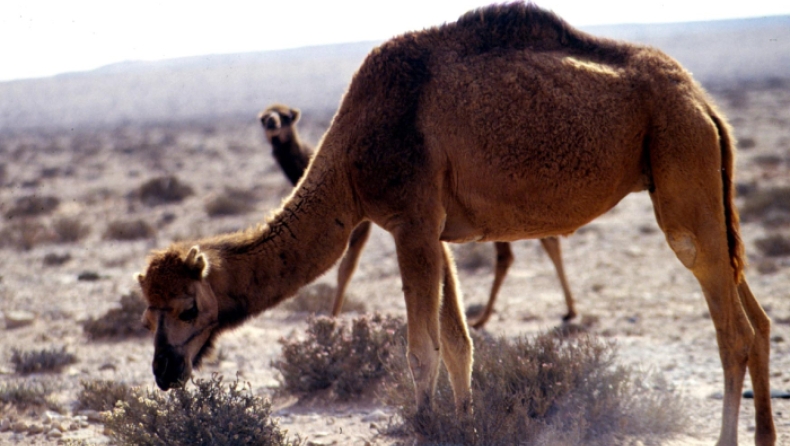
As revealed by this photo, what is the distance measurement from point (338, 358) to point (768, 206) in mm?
13344

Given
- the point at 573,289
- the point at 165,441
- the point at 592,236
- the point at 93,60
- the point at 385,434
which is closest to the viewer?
the point at 165,441

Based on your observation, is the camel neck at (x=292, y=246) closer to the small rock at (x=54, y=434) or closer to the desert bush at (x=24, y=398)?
the small rock at (x=54, y=434)

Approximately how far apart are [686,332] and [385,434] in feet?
16.1

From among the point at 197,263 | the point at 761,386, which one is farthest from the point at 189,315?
the point at 761,386

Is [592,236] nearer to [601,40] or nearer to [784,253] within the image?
[784,253]

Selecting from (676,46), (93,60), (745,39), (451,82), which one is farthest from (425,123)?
(745,39)

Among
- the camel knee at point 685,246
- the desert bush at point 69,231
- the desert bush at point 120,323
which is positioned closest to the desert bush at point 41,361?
the desert bush at point 120,323

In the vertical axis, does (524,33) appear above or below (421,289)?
above

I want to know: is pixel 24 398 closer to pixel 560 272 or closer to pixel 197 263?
pixel 197 263

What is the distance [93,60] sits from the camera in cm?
861

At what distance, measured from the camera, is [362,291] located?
13.4m

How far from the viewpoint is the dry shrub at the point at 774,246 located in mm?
13844

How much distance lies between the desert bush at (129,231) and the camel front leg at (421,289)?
585 inches

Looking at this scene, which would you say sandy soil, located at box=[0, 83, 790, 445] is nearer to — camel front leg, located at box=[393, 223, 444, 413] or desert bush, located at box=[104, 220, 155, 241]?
desert bush, located at box=[104, 220, 155, 241]
